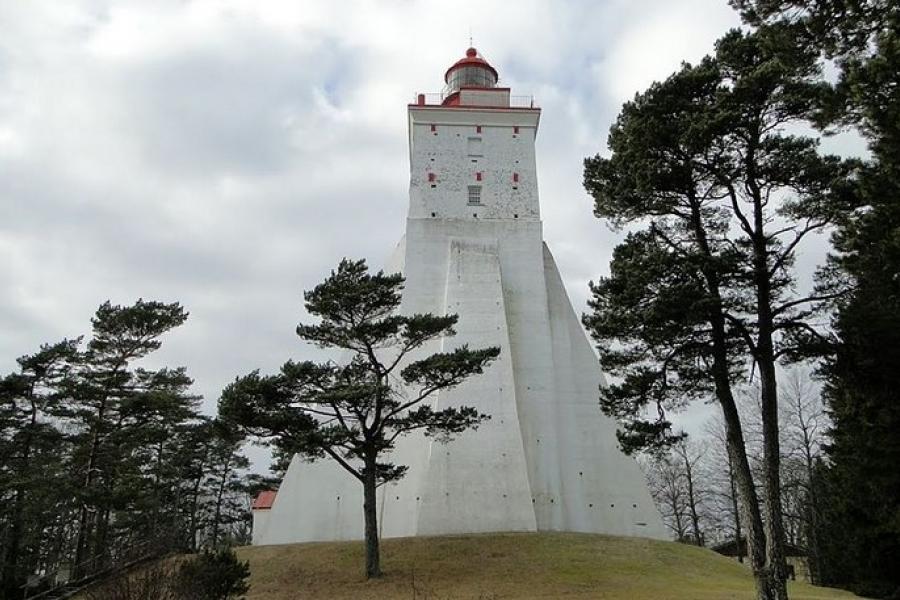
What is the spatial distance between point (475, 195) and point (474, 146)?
2133 mm

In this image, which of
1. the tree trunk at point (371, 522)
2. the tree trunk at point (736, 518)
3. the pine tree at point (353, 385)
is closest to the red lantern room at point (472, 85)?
the pine tree at point (353, 385)

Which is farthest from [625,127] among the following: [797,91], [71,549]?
[71,549]

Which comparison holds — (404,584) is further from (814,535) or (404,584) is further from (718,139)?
(814,535)

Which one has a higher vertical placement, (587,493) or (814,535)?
(587,493)

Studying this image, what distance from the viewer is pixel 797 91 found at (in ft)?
36.2

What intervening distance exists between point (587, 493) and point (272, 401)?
37.4ft

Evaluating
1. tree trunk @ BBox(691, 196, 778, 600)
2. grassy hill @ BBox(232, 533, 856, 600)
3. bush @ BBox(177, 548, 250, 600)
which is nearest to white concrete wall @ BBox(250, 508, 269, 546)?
grassy hill @ BBox(232, 533, 856, 600)

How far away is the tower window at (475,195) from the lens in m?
26.2

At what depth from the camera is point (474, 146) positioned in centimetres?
2681

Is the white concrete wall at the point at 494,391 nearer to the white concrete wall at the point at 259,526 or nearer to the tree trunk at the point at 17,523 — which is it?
the white concrete wall at the point at 259,526

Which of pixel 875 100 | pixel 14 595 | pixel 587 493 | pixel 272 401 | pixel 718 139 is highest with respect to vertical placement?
pixel 718 139

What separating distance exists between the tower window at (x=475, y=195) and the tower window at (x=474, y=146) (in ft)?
4.73

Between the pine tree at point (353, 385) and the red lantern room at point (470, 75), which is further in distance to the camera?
the red lantern room at point (470, 75)

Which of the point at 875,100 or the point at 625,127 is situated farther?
the point at 625,127
